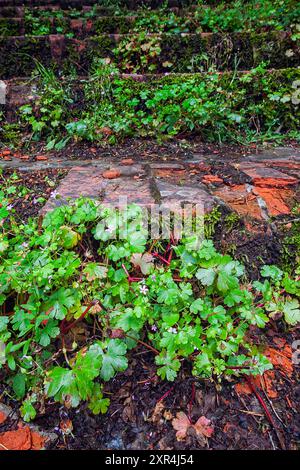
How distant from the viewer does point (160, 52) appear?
3.43m

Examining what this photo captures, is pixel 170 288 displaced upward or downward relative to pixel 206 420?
upward

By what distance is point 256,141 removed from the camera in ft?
9.91

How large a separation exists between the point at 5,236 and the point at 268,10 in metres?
4.30

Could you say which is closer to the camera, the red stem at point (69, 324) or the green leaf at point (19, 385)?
the green leaf at point (19, 385)

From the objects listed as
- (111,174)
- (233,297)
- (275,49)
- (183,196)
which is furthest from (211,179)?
(275,49)

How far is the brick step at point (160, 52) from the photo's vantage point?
342 cm

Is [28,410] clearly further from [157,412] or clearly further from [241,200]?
[241,200]

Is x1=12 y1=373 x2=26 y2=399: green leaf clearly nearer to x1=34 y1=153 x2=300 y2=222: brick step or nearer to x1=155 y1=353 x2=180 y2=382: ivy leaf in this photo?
x1=155 y1=353 x2=180 y2=382: ivy leaf

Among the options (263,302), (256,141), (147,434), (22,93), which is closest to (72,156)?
(22,93)

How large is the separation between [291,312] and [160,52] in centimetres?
303

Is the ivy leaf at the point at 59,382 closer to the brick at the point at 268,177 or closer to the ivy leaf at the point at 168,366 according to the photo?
the ivy leaf at the point at 168,366

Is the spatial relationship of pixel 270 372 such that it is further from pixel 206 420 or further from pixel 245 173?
pixel 245 173

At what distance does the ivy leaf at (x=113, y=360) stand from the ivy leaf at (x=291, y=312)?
77cm

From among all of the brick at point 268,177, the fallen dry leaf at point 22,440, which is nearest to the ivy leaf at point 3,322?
the fallen dry leaf at point 22,440
